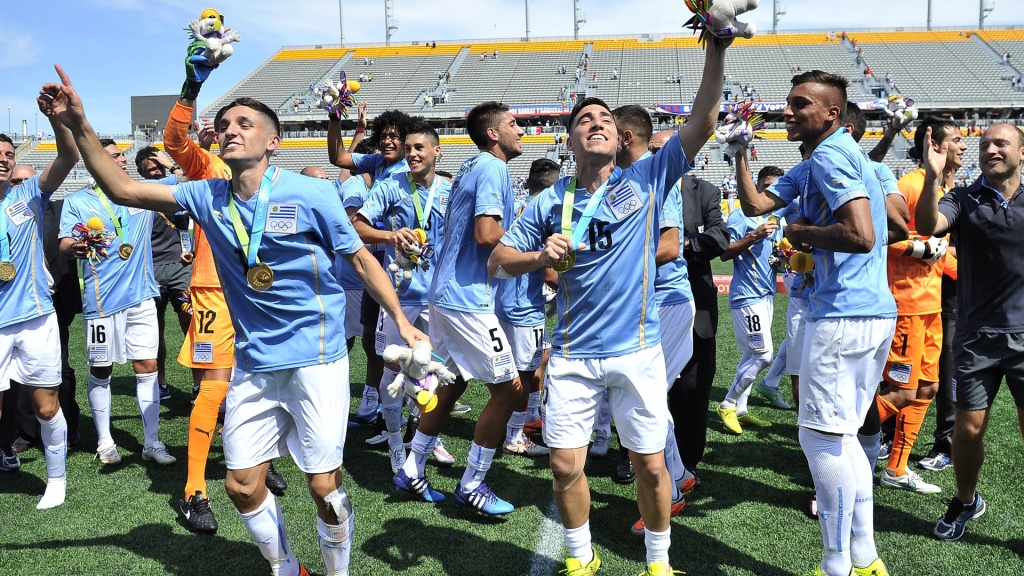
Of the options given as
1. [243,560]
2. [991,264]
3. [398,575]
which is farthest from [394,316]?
[991,264]

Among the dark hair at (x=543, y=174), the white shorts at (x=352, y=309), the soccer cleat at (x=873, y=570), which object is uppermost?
the dark hair at (x=543, y=174)

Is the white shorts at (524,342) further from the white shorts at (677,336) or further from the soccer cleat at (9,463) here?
the soccer cleat at (9,463)

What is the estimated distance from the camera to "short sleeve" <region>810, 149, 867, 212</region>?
340 centimetres

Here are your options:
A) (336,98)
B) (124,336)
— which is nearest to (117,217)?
(124,336)

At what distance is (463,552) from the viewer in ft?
13.6

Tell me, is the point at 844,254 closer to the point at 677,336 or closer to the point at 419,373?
the point at 677,336

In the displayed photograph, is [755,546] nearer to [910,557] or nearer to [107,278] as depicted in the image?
[910,557]

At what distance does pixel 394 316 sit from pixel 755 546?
2472 mm

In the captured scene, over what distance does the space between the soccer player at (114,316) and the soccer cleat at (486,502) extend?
2.62 m

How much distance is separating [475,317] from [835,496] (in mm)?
2285

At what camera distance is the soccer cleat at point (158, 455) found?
5734mm

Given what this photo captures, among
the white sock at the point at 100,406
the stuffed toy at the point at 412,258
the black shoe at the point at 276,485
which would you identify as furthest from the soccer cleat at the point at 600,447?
the white sock at the point at 100,406

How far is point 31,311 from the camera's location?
4.81m

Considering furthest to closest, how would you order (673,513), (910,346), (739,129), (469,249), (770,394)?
(770,394) < (910,346) < (469,249) < (673,513) < (739,129)
